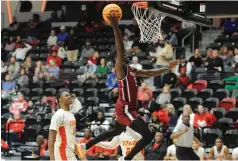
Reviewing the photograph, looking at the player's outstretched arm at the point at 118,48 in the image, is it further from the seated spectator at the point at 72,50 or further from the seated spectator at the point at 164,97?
the seated spectator at the point at 72,50

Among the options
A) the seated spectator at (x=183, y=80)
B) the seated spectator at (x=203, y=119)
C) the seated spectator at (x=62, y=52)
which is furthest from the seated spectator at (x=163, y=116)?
the seated spectator at (x=62, y=52)

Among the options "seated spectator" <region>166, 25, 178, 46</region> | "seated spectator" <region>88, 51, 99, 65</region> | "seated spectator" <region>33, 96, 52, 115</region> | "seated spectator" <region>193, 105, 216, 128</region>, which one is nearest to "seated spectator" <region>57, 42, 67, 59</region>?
"seated spectator" <region>88, 51, 99, 65</region>

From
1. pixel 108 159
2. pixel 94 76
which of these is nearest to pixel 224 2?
pixel 108 159

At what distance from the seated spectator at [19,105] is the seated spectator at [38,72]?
5.82 feet

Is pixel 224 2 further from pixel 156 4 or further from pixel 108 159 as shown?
pixel 108 159

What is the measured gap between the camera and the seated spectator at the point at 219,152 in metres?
15.0

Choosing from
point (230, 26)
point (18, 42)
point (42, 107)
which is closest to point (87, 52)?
point (18, 42)

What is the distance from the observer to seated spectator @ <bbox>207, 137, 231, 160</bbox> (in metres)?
15.0

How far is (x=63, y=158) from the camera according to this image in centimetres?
936

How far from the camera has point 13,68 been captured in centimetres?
2300

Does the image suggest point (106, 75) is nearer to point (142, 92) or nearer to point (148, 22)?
point (142, 92)

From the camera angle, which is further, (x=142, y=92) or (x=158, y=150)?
(x=142, y=92)

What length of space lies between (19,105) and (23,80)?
6.60 feet

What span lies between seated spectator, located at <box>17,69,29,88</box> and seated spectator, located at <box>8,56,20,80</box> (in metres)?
0.42
